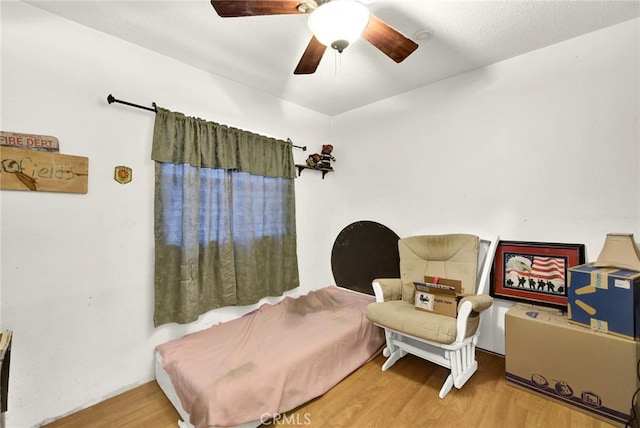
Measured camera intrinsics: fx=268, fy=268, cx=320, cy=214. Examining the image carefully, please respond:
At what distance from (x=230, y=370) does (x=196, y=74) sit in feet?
7.42

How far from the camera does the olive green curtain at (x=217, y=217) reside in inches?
79.2

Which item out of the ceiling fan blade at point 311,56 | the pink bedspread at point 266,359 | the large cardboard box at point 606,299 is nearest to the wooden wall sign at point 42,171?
the pink bedspread at point 266,359

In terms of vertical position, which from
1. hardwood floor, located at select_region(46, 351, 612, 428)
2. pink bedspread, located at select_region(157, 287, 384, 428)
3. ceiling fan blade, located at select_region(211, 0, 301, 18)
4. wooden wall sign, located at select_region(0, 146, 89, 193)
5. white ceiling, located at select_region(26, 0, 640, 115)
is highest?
white ceiling, located at select_region(26, 0, 640, 115)

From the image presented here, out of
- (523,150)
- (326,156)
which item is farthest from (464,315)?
(326,156)

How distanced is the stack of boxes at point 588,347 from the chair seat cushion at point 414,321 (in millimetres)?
351

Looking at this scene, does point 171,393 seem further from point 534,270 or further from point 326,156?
point 534,270

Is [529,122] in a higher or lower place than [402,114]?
lower

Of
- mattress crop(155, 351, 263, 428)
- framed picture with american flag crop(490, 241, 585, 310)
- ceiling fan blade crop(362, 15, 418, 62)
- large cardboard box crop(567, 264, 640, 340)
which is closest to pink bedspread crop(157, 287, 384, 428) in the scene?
mattress crop(155, 351, 263, 428)

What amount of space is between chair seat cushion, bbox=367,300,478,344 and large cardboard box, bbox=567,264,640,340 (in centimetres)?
60

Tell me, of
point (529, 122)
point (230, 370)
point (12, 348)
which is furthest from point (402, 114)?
point (12, 348)

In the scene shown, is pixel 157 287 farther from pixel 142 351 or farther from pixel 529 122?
pixel 529 122

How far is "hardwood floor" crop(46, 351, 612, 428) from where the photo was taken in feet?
5.08

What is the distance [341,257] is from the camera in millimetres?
3316

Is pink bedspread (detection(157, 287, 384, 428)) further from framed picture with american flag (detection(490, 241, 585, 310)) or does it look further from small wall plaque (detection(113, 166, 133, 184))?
small wall plaque (detection(113, 166, 133, 184))
